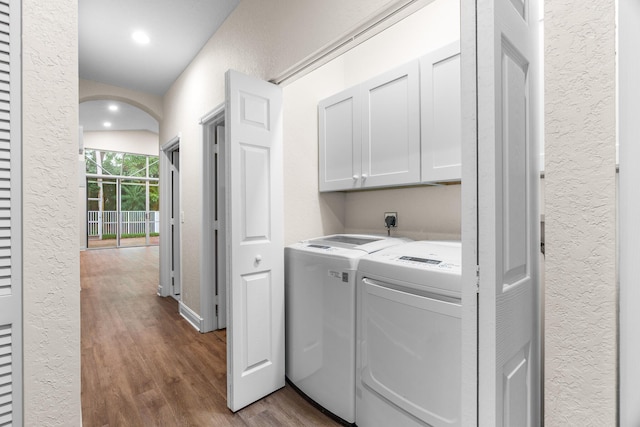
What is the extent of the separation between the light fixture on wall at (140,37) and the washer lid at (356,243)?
2502mm

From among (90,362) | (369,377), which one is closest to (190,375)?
(90,362)

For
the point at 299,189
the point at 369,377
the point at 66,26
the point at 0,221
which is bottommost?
the point at 369,377

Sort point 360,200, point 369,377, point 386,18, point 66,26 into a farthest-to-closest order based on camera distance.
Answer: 1. point 360,200
2. point 369,377
3. point 386,18
4. point 66,26

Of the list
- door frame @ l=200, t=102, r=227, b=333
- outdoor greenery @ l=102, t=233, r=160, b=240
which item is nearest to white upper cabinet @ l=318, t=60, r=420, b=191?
door frame @ l=200, t=102, r=227, b=333

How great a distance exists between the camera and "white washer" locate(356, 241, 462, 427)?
1.22 meters

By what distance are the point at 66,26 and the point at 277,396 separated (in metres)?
2.17

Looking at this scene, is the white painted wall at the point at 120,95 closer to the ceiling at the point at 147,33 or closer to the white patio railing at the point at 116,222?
the ceiling at the point at 147,33

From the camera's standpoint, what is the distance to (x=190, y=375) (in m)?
2.23

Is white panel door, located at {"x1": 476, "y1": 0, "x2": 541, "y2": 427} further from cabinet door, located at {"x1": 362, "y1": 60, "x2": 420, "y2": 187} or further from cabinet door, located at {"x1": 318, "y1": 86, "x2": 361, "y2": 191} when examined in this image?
cabinet door, located at {"x1": 318, "y1": 86, "x2": 361, "y2": 191}

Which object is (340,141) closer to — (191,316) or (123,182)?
(191,316)

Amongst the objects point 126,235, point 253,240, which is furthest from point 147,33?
point 126,235

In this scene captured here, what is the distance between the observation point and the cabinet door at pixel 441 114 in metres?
1.62

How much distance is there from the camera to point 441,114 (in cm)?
169

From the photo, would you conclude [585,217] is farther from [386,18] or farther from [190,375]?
[190,375]
